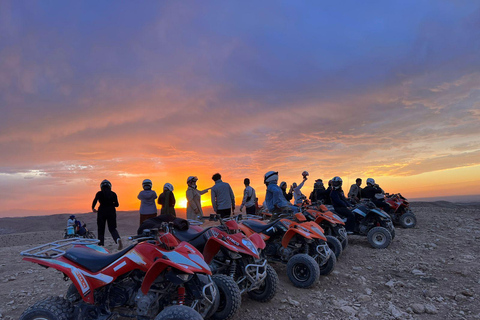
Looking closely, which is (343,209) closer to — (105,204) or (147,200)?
(147,200)

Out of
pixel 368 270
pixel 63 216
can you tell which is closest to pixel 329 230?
pixel 368 270

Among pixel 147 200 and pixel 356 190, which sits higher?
pixel 147 200

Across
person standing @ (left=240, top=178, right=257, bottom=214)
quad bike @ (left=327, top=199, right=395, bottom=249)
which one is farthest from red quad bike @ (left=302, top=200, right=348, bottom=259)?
person standing @ (left=240, top=178, right=257, bottom=214)

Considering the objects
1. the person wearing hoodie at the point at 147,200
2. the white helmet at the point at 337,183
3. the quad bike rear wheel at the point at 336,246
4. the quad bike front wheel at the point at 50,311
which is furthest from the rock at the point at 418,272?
the person wearing hoodie at the point at 147,200

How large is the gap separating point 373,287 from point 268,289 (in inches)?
87.2

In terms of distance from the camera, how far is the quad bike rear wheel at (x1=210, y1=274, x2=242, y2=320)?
12.1 ft

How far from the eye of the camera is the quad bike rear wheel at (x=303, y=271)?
17.0 ft

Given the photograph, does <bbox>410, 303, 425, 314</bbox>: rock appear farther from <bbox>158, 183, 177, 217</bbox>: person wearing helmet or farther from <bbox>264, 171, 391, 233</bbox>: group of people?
<bbox>158, 183, 177, 217</bbox>: person wearing helmet

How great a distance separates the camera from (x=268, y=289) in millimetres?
4500

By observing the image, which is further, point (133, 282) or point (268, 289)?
point (268, 289)

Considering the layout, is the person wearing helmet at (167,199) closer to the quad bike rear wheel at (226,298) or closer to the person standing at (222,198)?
the person standing at (222,198)

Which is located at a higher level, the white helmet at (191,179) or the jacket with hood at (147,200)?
the white helmet at (191,179)

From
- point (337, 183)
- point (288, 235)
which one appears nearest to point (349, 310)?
point (288, 235)

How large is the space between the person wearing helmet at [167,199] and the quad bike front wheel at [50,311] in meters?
4.96
